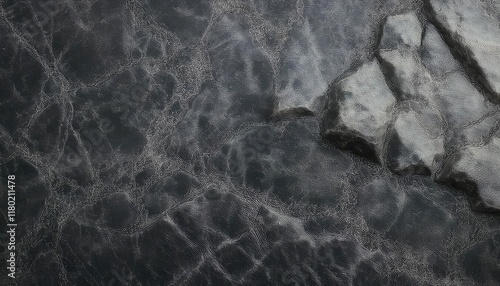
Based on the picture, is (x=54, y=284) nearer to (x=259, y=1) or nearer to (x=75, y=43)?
(x=75, y=43)

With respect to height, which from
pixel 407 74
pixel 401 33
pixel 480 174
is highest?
pixel 401 33

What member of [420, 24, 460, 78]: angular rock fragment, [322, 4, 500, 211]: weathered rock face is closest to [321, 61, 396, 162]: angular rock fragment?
[322, 4, 500, 211]: weathered rock face

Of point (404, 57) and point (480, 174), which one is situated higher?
point (404, 57)

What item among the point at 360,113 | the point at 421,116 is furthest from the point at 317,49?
the point at 421,116

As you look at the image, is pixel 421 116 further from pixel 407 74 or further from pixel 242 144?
Answer: pixel 242 144

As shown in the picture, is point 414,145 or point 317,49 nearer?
point 414,145

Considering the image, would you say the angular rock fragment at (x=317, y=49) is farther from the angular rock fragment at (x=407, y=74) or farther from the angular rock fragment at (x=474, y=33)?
the angular rock fragment at (x=474, y=33)

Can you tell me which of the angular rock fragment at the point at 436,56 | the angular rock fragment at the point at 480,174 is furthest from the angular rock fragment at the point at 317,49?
the angular rock fragment at the point at 480,174
